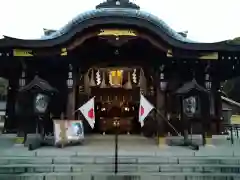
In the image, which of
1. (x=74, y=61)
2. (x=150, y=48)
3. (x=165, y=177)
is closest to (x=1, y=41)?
(x=74, y=61)

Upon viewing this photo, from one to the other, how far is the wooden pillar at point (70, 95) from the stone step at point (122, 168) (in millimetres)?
4315

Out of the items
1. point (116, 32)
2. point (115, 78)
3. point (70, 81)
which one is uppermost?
point (116, 32)

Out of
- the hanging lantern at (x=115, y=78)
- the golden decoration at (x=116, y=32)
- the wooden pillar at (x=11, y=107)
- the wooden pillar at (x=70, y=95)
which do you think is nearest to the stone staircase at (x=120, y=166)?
the wooden pillar at (x=70, y=95)

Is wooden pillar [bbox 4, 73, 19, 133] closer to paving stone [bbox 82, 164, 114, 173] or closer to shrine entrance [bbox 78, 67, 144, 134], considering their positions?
shrine entrance [bbox 78, 67, 144, 134]

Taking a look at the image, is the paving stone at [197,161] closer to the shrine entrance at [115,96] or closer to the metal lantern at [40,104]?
the metal lantern at [40,104]

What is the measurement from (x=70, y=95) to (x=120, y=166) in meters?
5.05

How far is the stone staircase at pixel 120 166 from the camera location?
7.42m

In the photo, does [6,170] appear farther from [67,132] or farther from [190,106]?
[190,106]

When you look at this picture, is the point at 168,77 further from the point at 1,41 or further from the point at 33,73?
the point at 1,41

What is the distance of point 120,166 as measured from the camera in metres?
7.88

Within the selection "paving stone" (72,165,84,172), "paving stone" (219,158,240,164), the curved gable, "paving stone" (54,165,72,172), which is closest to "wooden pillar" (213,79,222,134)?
the curved gable

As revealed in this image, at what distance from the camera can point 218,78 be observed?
47.5ft

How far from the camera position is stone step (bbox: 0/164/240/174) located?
770cm

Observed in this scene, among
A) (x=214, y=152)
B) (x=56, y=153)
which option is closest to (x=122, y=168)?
(x=56, y=153)
